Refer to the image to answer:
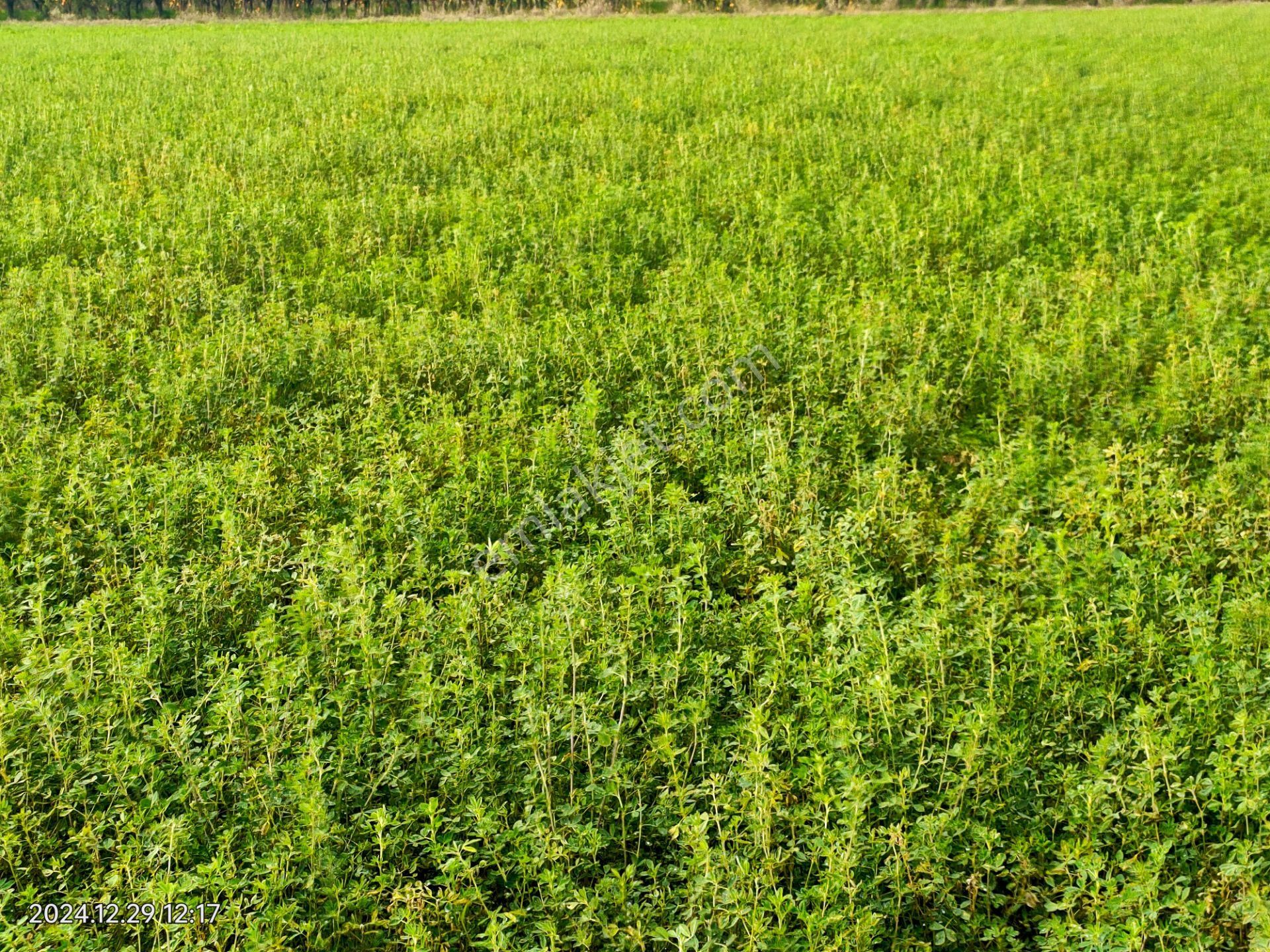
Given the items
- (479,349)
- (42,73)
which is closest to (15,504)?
(479,349)

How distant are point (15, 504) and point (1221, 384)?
6.66 meters

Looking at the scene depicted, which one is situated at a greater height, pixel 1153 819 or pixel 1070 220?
pixel 1070 220

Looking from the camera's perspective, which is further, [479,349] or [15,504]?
[479,349]

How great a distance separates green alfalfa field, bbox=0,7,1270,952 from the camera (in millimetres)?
3141

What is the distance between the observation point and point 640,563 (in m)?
4.72

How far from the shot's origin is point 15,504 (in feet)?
16.8

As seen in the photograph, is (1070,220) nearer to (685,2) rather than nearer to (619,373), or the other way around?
(619,373)
